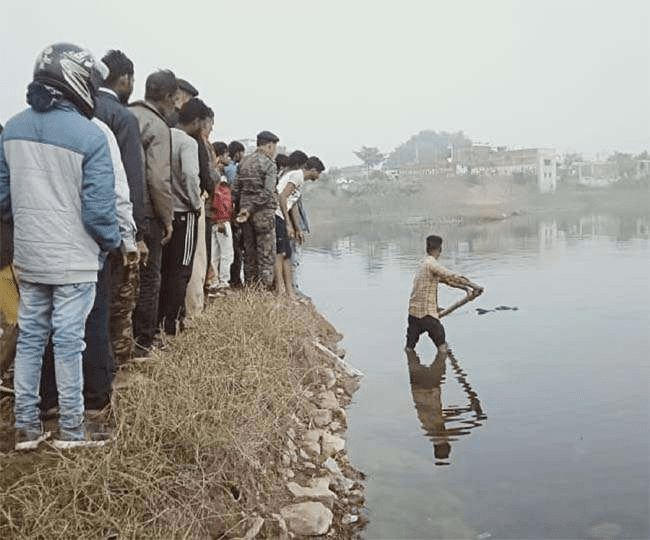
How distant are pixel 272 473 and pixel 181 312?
197cm

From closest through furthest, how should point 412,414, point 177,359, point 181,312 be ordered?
point 177,359 < point 181,312 < point 412,414

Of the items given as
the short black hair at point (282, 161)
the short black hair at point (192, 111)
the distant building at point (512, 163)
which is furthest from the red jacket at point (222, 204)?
the distant building at point (512, 163)

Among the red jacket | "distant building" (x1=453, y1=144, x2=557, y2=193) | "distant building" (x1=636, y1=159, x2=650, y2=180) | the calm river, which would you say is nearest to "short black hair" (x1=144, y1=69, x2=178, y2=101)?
the red jacket

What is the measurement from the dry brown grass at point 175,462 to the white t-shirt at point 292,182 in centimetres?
331

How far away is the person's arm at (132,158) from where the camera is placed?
12.2ft

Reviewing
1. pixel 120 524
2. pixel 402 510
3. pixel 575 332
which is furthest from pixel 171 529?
pixel 575 332

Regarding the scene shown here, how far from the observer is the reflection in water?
18.9 feet

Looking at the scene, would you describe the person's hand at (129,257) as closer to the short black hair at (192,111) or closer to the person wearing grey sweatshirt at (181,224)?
the person wearing grey sweatshirt at (181,224)

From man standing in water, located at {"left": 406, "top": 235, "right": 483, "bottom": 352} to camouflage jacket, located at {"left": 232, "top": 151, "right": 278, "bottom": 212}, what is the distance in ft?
5.93

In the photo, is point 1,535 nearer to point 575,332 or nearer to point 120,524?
point 120,524

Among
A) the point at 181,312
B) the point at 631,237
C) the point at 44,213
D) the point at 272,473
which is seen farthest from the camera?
the point at 631,237

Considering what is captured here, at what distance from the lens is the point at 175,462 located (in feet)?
10.3

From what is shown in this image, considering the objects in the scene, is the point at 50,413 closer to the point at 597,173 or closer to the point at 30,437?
the point at 30,437

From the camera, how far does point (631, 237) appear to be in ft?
85.2
